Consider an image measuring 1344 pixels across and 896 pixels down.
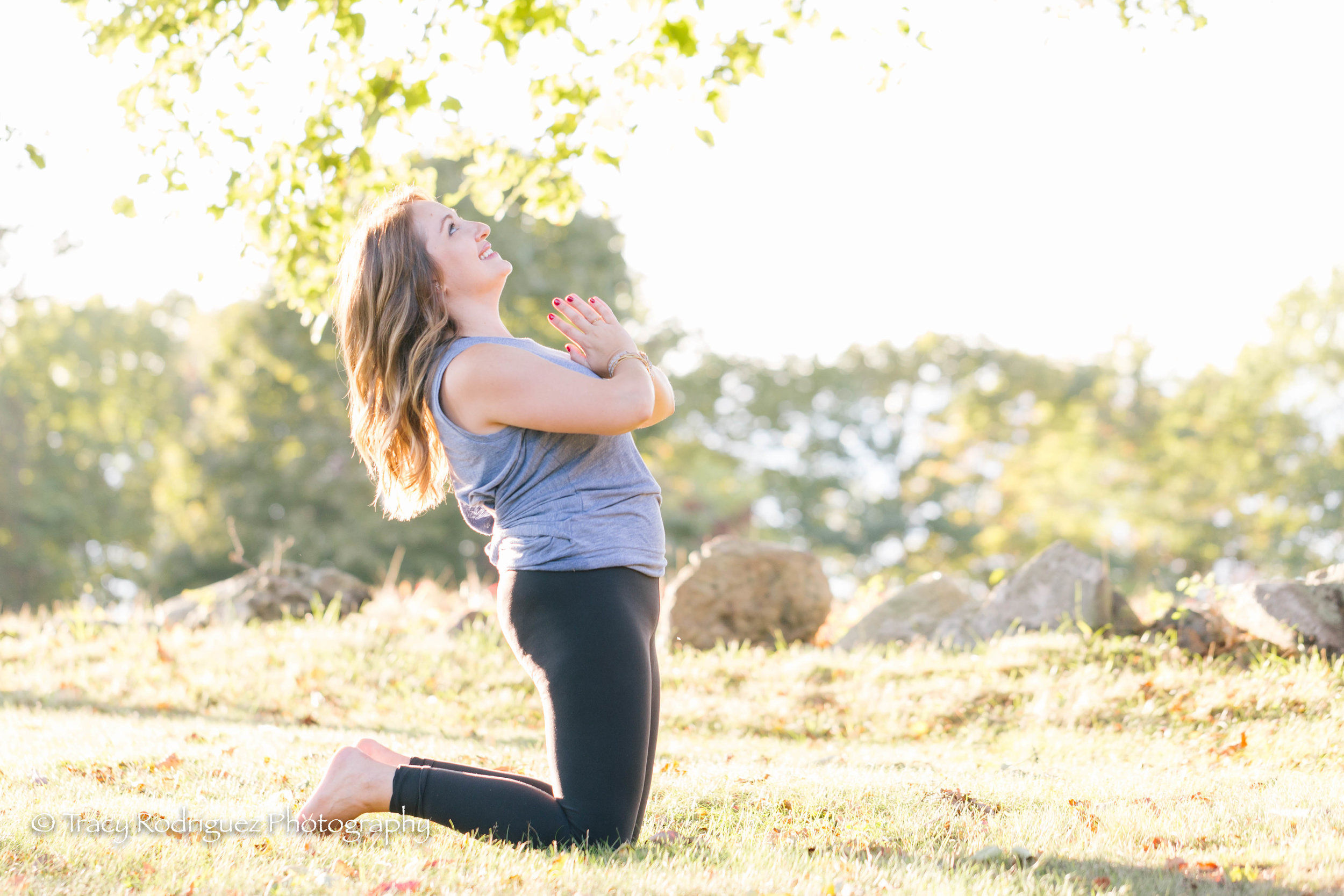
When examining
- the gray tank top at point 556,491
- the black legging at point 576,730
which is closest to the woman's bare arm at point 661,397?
the gray tank top at point 556,491

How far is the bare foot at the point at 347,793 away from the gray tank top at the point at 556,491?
71 centimetres

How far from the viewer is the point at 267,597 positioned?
37.6 feet

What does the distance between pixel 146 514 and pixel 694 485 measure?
16.4m

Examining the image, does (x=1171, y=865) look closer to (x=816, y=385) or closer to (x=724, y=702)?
(x=724, y=702)

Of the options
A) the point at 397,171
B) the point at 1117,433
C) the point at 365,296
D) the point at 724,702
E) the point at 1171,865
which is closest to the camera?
the point at 1171,865

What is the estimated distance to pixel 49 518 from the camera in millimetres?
30297

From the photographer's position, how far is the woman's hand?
3.31 meters

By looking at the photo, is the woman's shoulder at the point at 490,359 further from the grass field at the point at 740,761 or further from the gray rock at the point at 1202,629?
the gray rock at the point at 1202,629

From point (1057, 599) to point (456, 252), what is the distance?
6851 mm

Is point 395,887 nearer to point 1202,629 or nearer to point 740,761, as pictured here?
point 740,761

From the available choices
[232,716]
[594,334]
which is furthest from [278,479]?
[594,334]

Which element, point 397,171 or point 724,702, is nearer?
point 397,171

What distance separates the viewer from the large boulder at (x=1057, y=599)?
28.0 ft

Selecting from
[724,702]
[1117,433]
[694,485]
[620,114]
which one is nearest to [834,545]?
[694,485]
